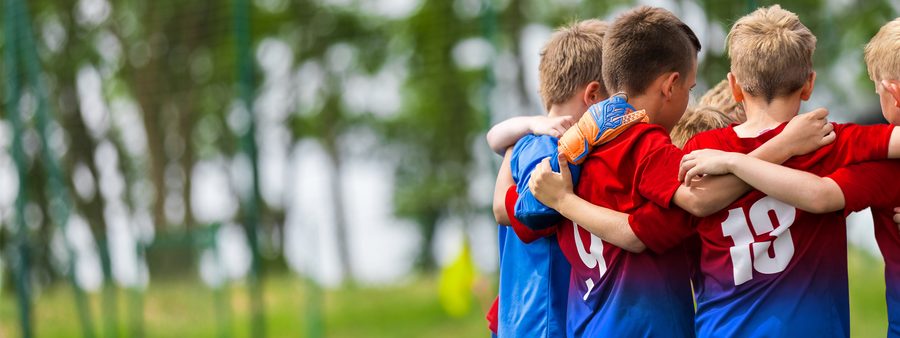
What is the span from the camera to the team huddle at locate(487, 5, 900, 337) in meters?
2.21

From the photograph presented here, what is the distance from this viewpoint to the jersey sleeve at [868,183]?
2.16 m

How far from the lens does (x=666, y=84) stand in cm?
240

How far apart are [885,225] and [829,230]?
13 centimetres

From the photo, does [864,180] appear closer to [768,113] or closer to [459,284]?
[768,113]

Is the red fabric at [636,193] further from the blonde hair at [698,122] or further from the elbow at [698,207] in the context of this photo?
the blonde hair at [698,122]

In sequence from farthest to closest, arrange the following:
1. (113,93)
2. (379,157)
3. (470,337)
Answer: (379,157) < (113,93) < (470,337)

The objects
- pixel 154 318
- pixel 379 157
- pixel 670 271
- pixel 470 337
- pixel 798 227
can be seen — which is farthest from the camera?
pixel 379 157

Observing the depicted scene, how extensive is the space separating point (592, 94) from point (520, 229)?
0.34 m

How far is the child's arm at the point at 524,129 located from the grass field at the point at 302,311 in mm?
4321

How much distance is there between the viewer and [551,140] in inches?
101

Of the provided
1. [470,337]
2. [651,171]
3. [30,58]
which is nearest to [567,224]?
[651,171]

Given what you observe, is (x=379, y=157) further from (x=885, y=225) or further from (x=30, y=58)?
(x=885, y=225)

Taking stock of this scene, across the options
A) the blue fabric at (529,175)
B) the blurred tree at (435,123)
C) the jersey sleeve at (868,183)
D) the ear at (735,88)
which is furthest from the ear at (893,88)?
the blurred tree at (435,123)

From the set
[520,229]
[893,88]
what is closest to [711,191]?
[893,88]
